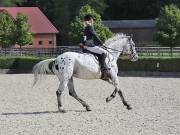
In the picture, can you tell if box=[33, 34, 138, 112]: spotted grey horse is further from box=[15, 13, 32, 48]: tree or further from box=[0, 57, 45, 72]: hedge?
box=[15, 13, 32, 48]: tree

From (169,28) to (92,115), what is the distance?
3907 cm

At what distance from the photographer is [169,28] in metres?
52.2

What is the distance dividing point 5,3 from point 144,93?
71019 millimetres

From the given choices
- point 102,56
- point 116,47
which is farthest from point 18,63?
point 102,56

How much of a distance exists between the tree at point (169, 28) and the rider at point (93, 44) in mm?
36860

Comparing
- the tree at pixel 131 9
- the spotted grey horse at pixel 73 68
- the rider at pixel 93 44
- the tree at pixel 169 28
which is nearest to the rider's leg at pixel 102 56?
the rider at pixel 93 44

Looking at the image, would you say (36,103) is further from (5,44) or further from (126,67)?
(5,44)

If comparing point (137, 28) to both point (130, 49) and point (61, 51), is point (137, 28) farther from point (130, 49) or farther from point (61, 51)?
point (130, 49)

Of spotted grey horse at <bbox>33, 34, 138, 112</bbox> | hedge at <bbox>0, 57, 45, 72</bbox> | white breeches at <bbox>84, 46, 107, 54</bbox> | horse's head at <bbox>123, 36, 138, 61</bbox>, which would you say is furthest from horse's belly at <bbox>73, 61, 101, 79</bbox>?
hedge at <bbox>0, 57, 45, 72</bbox>

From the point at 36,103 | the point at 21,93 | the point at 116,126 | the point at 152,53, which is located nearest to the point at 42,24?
the point at 152,53

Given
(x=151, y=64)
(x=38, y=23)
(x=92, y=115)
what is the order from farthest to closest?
(x=38, y=23) → (x=151, y=64) → (x=92, y=115)

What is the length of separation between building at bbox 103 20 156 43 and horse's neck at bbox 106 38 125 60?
62386mm

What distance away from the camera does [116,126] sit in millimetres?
11820

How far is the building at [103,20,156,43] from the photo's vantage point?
7899cm
